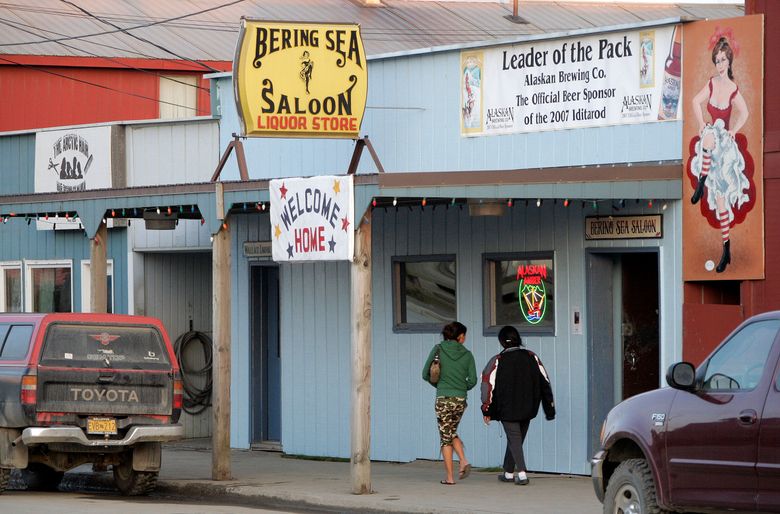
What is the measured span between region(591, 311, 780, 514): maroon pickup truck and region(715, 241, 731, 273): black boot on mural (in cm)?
446

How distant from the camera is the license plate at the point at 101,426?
1514 centimetres

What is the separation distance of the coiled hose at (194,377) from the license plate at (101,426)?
7234mm

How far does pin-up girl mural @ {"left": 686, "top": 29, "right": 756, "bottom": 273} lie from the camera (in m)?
15.1

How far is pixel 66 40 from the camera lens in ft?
99.8

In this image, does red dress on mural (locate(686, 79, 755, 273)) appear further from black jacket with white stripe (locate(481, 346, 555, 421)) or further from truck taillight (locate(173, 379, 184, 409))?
truck taillight (locate(173, 379, 184, 409))

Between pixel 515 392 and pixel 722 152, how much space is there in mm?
3190

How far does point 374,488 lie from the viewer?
1545 cm

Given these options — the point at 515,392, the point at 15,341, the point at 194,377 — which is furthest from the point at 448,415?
the point at 194,377

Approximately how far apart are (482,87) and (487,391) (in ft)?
12.2

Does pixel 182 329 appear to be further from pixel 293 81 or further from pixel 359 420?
pixel 359 420

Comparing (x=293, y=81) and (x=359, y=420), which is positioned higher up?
(x=293, y=81)

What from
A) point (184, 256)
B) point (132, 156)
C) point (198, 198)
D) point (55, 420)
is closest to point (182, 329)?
point (184, 256)

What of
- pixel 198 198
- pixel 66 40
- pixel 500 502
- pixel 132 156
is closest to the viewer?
pixel 500 502

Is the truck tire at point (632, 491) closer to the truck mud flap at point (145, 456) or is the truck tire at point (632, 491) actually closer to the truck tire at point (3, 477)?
the truck mud flap at point (145, 456)
